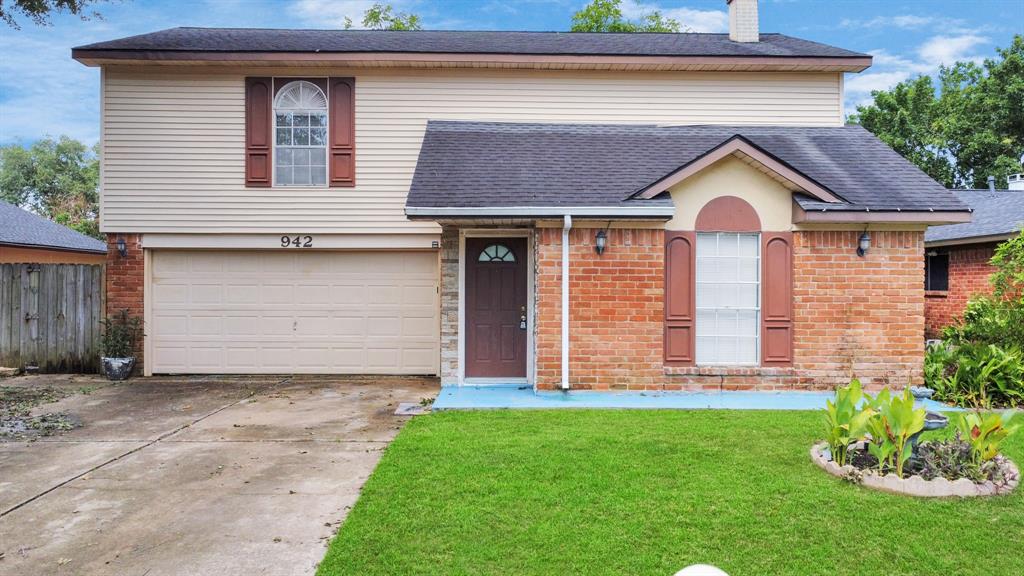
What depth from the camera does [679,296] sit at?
837 centimetres

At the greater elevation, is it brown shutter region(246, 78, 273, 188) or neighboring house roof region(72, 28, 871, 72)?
neighboring house roof region(72, 28, 871, 72)

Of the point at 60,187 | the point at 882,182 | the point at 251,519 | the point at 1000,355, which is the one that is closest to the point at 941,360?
the point at 1000,355

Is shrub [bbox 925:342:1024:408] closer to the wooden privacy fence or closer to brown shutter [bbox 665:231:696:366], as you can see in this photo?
brown shutter [bbox 665:231:696:366]

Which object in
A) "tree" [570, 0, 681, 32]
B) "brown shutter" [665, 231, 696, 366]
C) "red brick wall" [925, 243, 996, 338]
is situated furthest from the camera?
"tree" [570, 0, 681, 32]

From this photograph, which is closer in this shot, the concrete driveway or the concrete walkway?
the concrete driveway

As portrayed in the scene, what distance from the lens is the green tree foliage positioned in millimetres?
24188

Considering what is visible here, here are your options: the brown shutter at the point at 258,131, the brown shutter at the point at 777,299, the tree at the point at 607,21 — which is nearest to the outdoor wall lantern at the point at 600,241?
the brown shutter at the point at 777,299

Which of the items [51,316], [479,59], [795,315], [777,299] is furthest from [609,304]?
[51,316]

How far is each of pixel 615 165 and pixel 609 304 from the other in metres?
2.24

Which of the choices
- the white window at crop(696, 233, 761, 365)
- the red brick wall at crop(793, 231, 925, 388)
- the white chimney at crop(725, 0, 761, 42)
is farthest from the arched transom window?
the white chimney at crop(725, 0, 761, 42)

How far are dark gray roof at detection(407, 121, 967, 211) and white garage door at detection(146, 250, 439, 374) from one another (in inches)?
87.6

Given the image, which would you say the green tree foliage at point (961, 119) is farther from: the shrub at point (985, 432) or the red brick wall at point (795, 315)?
the shrub at point (985, 432)

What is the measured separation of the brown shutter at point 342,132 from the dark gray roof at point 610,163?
4.65 ft

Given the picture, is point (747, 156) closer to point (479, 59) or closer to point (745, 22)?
point (479, 59)
